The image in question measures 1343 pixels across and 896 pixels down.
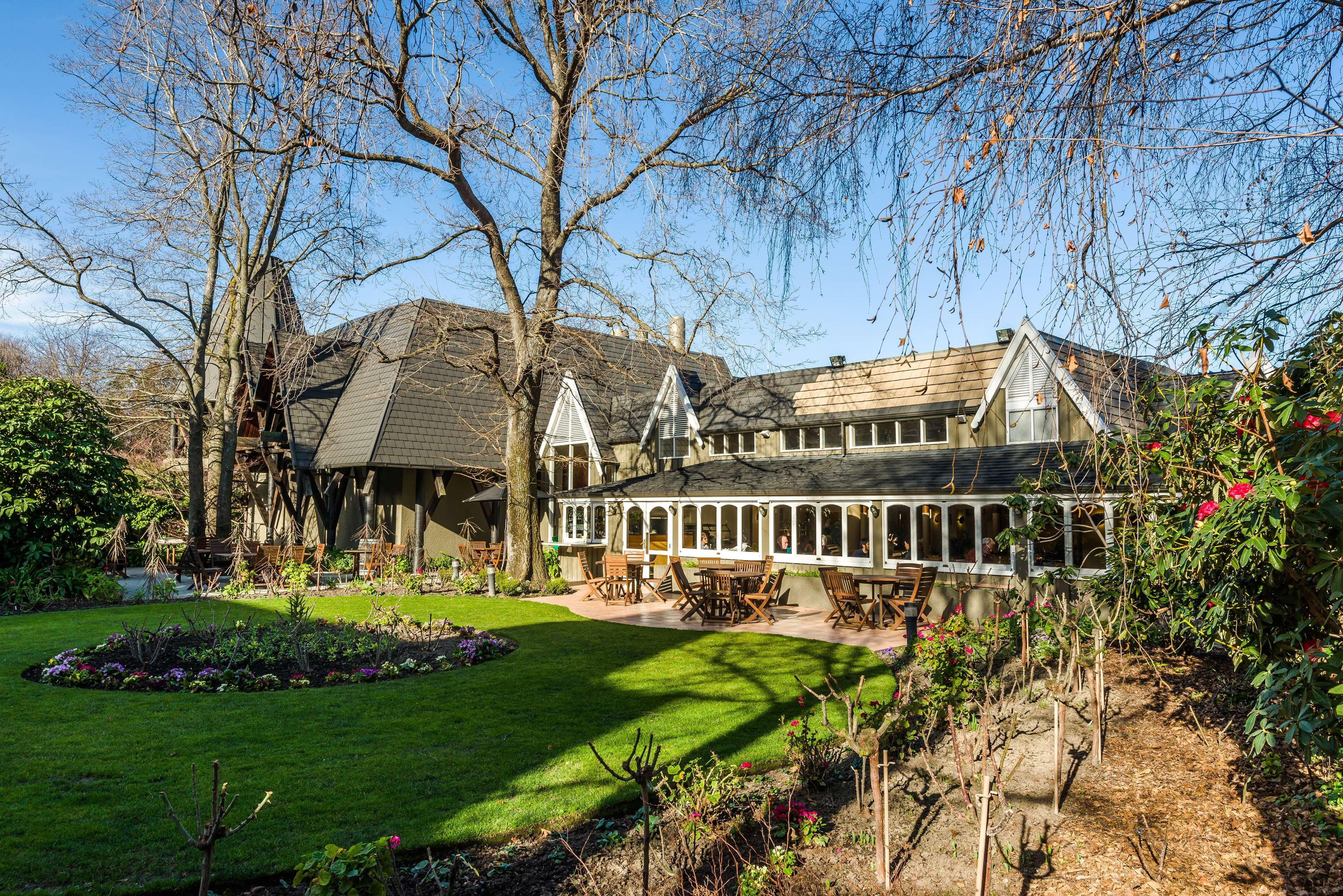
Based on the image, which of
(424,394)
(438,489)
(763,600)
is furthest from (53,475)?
(763,600)

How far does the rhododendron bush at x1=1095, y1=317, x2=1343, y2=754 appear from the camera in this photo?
3.17 meters

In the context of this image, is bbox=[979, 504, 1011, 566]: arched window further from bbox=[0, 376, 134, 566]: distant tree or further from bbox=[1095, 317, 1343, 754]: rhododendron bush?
bbox=[0, 376, 134, 566]: distant tree

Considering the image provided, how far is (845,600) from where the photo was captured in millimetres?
13531

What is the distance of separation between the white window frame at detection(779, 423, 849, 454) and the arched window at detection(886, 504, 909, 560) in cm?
223

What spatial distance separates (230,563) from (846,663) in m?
18.1

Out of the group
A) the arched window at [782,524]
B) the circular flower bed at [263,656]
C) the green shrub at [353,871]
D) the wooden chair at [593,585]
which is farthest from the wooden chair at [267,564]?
the green shrub at [353,871]

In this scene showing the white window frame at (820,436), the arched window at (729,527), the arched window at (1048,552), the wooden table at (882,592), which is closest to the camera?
the wooden table at (882,592)

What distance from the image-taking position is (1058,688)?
4.97 meters

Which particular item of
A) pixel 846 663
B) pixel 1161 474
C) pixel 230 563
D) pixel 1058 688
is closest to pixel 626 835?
pixel 1058 688

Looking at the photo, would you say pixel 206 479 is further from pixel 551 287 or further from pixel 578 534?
pixel 551 287

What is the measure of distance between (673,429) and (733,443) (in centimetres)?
215

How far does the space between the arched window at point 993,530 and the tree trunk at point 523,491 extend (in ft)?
34.2

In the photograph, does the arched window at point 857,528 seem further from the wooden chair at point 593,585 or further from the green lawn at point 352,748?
the green lawn at point 352,748

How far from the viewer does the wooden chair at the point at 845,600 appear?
532 inches
